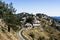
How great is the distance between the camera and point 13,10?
6650 cm

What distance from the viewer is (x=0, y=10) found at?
161 ft

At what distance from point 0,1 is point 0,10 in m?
7.92

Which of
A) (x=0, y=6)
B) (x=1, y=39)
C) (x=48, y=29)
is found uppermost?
(x=0, y=6)

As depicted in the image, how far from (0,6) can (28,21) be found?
45116mm

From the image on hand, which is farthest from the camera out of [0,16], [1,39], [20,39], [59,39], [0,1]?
[59,39]

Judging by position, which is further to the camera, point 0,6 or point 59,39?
point 59,39

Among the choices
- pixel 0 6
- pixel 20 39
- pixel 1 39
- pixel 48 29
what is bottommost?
pixel 48 29

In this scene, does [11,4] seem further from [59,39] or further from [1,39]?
[1,39]

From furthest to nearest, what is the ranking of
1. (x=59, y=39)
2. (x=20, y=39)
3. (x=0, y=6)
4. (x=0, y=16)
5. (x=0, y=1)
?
(x=59, y=39) → (x=0, y=1) → (x=0, y=6) → (x=0, y=16) → (x=20, y=39)

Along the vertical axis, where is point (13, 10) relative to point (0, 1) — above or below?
below

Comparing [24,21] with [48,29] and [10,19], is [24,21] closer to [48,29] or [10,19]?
[48,29]

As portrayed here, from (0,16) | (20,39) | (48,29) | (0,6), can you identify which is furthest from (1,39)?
(48,29)

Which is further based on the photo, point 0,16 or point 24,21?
point 24,21

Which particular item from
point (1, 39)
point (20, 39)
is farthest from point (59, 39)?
point (1, 39)
